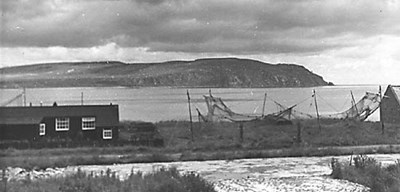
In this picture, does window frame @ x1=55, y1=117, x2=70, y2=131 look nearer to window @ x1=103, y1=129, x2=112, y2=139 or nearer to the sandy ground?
window @ x1=103, y1=129, x2=112, y2=139

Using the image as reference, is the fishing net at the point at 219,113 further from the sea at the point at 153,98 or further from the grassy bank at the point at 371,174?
the grassy bank at the point at 371,174

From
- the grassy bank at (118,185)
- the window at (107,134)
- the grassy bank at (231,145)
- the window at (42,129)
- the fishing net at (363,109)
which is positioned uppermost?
the fishing net at (363,109)

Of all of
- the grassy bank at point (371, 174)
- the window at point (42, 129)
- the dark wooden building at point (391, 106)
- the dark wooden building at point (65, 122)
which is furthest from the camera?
the dark wooden building at point (391, 106)

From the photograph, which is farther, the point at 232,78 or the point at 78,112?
the point at 232,78

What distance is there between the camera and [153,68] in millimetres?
17391

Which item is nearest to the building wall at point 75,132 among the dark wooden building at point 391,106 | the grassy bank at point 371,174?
the grassy bank at point 371,174

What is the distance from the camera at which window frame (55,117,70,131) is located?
14.6 m

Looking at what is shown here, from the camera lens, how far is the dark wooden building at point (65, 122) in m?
14.2

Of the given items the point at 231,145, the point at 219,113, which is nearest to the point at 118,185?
the point at 231,145

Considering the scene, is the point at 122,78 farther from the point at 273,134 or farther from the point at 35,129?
the point at 273,134

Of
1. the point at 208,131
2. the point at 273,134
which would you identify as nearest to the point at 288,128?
the point at 273,134

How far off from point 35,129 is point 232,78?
7.42 meters

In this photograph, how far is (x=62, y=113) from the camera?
48.4 ft

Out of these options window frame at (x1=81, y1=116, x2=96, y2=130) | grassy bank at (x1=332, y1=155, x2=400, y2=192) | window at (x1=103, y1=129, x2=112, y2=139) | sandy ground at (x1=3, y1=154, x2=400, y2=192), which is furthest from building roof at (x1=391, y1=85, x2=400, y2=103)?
window frame at (x1=81, y1=116, x2=96, y2=130)
